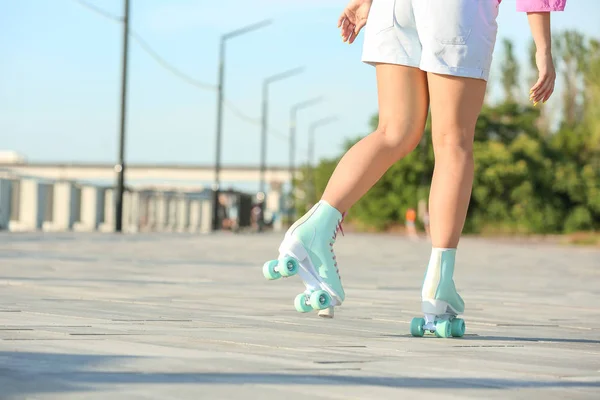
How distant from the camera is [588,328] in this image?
598 cm

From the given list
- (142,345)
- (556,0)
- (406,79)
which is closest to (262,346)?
(142,345)

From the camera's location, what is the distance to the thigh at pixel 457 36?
17.3ft

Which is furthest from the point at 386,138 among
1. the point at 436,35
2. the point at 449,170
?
the point at 436,35

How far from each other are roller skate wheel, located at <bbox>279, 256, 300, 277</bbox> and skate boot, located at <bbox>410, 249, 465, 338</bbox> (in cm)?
53

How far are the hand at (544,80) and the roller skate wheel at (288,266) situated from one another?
1.24m

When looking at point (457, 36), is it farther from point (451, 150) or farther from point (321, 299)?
point (321, 299)

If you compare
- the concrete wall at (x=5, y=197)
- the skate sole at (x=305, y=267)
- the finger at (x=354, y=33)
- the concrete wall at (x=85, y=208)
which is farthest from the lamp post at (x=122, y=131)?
the skate sole at (x=305, y=267)

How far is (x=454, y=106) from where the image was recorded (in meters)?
5.34

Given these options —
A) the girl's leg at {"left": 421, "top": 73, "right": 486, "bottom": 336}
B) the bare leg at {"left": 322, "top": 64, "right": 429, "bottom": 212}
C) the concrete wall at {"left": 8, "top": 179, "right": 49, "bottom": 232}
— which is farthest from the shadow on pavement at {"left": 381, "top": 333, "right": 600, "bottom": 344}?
the concrete wall at {"left": 8, "top": 179, "right": 49, "bottom": 232}

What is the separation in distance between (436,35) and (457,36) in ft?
0.28

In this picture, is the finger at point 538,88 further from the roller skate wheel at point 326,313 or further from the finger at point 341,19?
the roller skate wheel at point 326,313

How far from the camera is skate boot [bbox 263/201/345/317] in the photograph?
5.27 metres

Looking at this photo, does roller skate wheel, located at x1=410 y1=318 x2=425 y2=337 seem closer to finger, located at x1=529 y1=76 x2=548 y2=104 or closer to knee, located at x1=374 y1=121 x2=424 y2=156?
knee, located at x1=374 y1=121 x2=424 y2=156

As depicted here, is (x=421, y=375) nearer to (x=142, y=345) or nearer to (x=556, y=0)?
(x=142, y=345)
